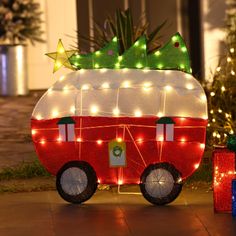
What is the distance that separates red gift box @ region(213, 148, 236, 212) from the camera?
6.91 m

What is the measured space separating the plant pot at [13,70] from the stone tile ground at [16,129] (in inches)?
5.8

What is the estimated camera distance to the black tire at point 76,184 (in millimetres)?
7191

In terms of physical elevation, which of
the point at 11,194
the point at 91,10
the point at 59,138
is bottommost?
the point at 11,194

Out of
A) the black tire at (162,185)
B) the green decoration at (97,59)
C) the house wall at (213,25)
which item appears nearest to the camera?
the black tire at (162,185)

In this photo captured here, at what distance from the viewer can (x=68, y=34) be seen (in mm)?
14453

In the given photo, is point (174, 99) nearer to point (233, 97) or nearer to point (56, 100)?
point (56, 100)

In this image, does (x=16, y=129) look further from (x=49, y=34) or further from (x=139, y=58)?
(x=139, y=58)

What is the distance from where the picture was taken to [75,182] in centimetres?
719

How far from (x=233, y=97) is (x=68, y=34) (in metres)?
5.19

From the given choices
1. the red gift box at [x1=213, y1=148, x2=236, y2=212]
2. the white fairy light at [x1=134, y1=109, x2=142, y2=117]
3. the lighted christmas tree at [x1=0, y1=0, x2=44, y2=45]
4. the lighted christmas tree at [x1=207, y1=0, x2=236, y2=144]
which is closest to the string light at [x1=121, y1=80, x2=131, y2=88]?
the white fairy light at [x1=134, y1=109, x2=142, y2=117]

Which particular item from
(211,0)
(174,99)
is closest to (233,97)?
(174,99)

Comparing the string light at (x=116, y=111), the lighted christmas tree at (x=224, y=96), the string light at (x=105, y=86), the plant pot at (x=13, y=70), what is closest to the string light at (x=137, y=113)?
the string light at (x=116, y=111)

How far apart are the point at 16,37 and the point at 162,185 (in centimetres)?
713

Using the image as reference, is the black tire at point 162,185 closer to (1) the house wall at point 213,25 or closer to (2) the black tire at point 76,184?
(2) the black tire at point 76,184
